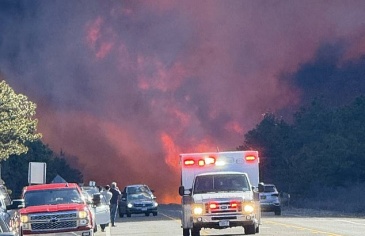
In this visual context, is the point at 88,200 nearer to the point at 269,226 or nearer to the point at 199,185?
the point at 199,185

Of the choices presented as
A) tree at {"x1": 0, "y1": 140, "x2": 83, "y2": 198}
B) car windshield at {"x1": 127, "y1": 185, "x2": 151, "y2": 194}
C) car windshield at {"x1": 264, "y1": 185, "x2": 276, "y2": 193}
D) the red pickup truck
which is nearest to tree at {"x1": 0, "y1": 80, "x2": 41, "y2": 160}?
car windshield at {"x1": 127, "y1": 185, "x2": 151, "y2": 194}

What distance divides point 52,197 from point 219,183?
6435mm

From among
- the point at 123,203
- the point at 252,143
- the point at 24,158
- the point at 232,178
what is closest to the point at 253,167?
the point at 232,178

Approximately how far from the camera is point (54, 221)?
1173 inches

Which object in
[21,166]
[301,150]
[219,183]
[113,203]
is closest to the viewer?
[219,183]

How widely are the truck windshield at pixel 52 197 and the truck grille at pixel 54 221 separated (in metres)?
1.07

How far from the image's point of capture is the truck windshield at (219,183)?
1389 inches

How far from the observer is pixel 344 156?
92312mm

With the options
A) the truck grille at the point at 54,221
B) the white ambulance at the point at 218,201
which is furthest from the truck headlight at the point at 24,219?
the white ambulance at the point at 218,201

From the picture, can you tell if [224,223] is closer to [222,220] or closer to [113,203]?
[222,220]

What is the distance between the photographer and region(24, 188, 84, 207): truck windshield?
1219 inches

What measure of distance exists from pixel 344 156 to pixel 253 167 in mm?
54643

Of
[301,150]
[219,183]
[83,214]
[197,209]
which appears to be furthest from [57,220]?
[301,150]

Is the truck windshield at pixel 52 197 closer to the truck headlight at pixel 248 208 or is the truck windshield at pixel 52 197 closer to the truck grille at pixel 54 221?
the truck grille at pixel 54 221
